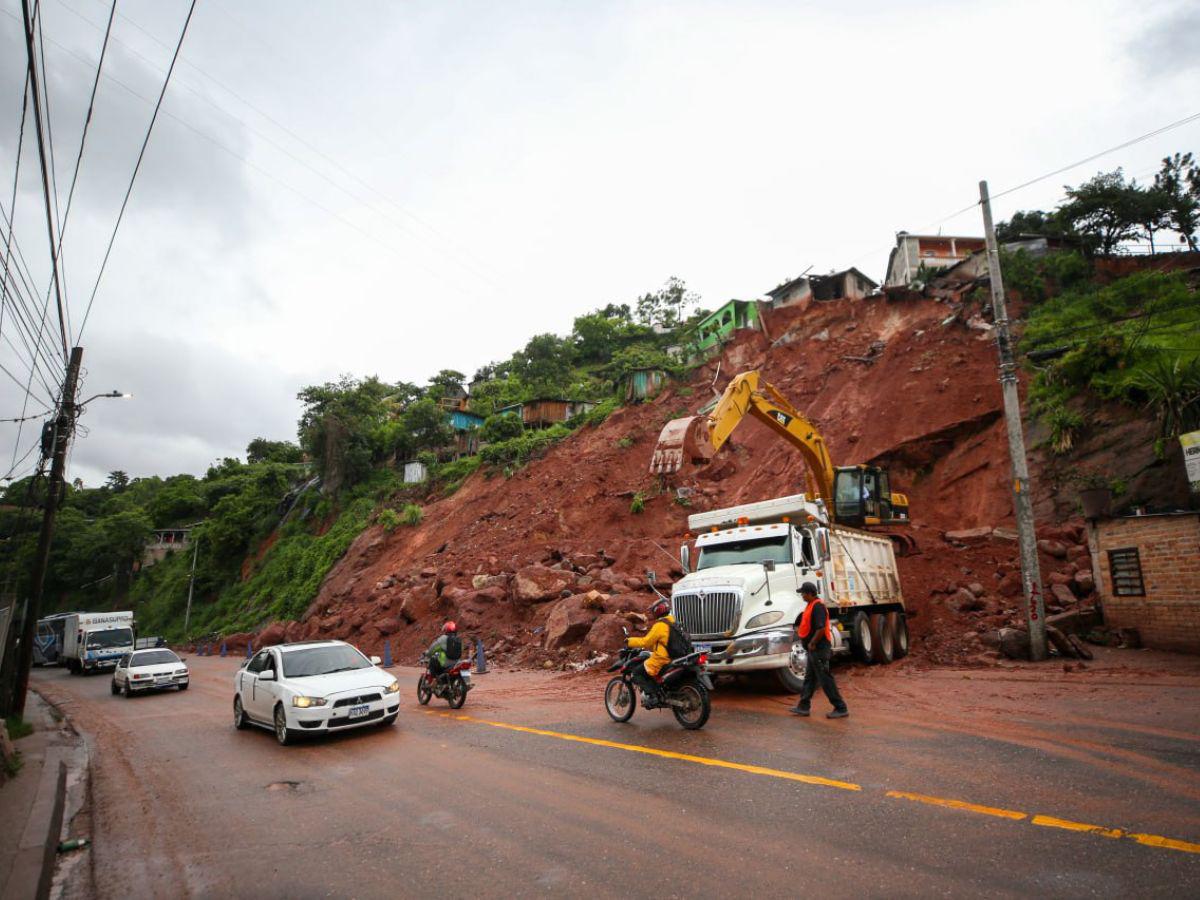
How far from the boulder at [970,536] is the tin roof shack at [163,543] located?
65439 millimetres

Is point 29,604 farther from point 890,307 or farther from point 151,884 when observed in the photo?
point 890,307

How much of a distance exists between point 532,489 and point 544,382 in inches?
861

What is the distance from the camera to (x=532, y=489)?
112 feet

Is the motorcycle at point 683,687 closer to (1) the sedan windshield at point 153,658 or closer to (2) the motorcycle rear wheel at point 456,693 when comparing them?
(2) the motorcycle rear wheel at point 456,693

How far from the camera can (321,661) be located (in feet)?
36.1

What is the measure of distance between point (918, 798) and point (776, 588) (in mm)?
5957

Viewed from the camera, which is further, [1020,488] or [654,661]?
[1020,488]

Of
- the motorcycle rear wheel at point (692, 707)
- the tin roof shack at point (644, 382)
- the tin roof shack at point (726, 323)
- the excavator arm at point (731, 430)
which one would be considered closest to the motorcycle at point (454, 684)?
the motorcycle rear wheel at point (692, 707)

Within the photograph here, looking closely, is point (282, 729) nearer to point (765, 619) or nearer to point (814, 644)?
point (765, 619)

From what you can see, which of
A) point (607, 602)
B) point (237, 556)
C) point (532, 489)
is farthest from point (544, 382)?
point (607, 602)

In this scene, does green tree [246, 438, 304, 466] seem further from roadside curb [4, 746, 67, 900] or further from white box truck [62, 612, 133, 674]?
roadside curb [4, 746, 67, 900]

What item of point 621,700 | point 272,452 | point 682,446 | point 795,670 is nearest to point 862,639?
point 795,670

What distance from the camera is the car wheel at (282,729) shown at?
32.3 ft

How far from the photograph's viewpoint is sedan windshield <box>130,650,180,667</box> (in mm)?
19203
